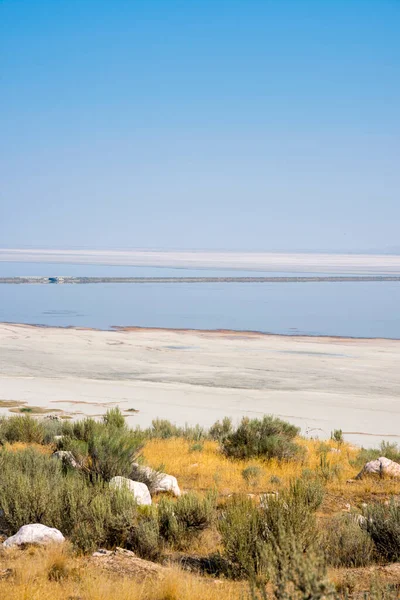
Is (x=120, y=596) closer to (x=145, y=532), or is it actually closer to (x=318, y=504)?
(x=145, y=532)

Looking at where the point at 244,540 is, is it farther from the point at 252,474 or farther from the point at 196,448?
the point at 196,448

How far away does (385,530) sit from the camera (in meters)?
6.22

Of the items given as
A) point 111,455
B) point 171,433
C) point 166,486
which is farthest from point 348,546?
point 171,433

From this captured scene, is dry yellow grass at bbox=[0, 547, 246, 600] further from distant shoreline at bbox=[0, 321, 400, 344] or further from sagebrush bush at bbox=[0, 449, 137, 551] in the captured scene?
distant shoreline at bbox=[0, 321, 400, 344]

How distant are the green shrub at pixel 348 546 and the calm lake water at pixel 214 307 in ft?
107

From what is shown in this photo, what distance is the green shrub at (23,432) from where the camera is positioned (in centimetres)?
1246

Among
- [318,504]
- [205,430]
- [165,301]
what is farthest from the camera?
→ [165,301]

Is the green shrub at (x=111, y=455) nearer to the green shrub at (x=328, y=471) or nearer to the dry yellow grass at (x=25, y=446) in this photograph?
the dry yellow grass at (x=25, y=446)

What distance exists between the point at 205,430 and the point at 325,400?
637 centimetres

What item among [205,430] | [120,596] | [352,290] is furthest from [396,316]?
[120,596]

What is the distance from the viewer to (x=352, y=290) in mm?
73188

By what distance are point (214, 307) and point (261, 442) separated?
40.9m

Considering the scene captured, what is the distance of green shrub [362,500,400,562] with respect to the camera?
6121 mm

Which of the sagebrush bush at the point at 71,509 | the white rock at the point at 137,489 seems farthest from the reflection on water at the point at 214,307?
the sagebrush bush at the point at 71,509
